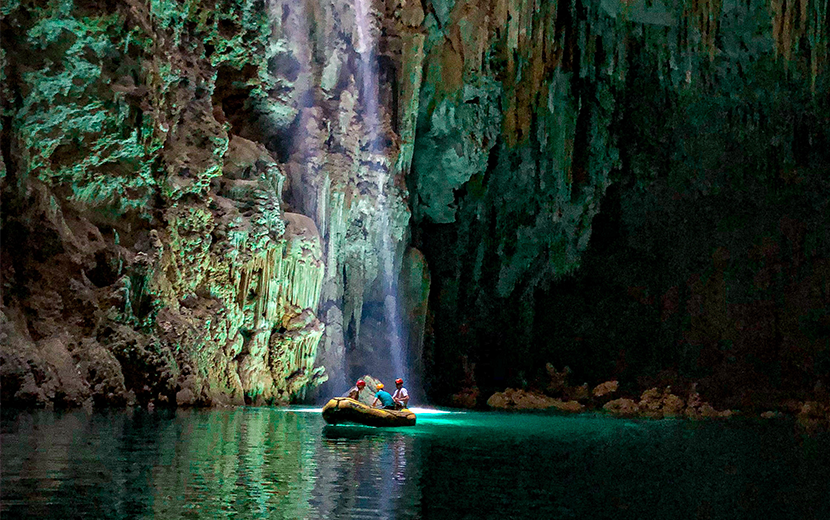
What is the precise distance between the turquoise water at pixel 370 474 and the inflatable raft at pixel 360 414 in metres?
0.51

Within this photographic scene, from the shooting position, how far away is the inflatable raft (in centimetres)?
1417

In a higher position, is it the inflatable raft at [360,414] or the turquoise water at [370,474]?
the inflatable raft at [360,414]

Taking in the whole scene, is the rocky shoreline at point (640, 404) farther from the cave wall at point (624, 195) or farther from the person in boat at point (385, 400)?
the person in boat at point (385, 400)

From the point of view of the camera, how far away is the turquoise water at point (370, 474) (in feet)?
19.5

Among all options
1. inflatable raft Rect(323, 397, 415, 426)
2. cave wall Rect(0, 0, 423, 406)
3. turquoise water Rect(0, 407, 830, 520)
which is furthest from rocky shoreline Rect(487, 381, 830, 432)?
turquoise water Rect(0, 407, 830, 520)

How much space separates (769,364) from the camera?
30516 mm

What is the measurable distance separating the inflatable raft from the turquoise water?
51cm

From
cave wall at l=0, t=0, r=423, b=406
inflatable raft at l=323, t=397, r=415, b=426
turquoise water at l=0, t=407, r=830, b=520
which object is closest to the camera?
turquoise water at l=0, t=407, r=830, b=520

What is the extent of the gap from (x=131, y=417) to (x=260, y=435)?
326cm

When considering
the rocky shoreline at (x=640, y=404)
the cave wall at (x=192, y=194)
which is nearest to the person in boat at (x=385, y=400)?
the cave wall at (x=192, y=194)

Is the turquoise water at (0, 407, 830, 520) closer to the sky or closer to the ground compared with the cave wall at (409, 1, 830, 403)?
closer to the ground

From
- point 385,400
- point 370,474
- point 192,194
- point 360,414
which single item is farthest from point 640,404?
point 370,474

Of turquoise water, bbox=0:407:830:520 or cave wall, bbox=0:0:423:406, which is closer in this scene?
turquoise water, bbox=0:407:830:520

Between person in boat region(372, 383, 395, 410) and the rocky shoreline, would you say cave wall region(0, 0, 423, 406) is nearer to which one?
person in boat region(372, 383, 395, 410)
